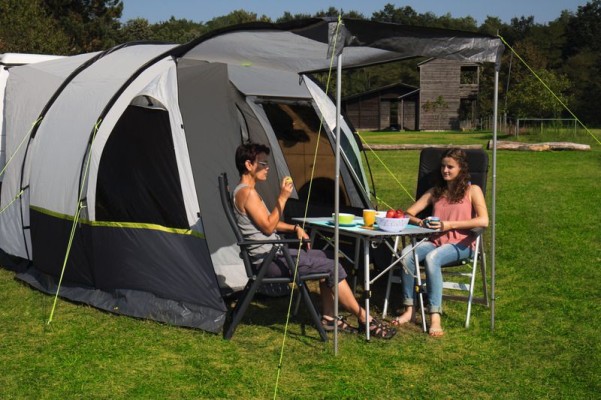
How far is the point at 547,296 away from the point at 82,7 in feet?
126

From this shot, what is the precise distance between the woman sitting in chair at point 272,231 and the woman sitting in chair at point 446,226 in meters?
0.39

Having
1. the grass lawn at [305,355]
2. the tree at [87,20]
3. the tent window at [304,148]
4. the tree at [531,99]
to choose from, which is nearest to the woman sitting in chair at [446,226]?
the grass lawn at [305,355]

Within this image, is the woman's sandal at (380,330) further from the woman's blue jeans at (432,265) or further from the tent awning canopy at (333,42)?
the tent awning canopy at (333,42)

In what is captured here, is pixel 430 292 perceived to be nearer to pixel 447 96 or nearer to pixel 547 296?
pixel 547 296

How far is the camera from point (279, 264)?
505 cm

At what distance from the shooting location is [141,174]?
565 centimetres

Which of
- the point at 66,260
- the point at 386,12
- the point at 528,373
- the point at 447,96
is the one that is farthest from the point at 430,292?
the point at 386,12

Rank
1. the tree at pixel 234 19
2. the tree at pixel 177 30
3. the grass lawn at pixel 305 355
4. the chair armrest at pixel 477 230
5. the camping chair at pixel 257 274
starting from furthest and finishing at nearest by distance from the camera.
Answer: the tree at pixel 234 19 < the tree at pixel 177 30 < the chair armrest at pixel 477 230 < the camping chair at pixel 257 274 < the grass lawn at pixel 305 355

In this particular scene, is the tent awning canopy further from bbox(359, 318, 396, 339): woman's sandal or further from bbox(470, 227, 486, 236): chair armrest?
bbox(359, 318, 396, 339): woman's sandal

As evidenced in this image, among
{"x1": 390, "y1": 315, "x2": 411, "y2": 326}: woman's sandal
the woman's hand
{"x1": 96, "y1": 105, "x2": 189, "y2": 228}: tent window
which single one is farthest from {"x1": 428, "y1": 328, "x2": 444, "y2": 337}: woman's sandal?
{"x1": 96, "y1": 105, "x2": 189, "y2": 228}: tent window

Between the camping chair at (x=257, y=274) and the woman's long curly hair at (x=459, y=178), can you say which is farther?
the woman's long curly hair at (x=459, y=178)

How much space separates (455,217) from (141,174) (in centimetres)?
227

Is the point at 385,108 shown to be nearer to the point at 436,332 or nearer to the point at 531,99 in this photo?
the point at 531,99

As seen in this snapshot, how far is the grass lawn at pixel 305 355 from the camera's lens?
167 inches
